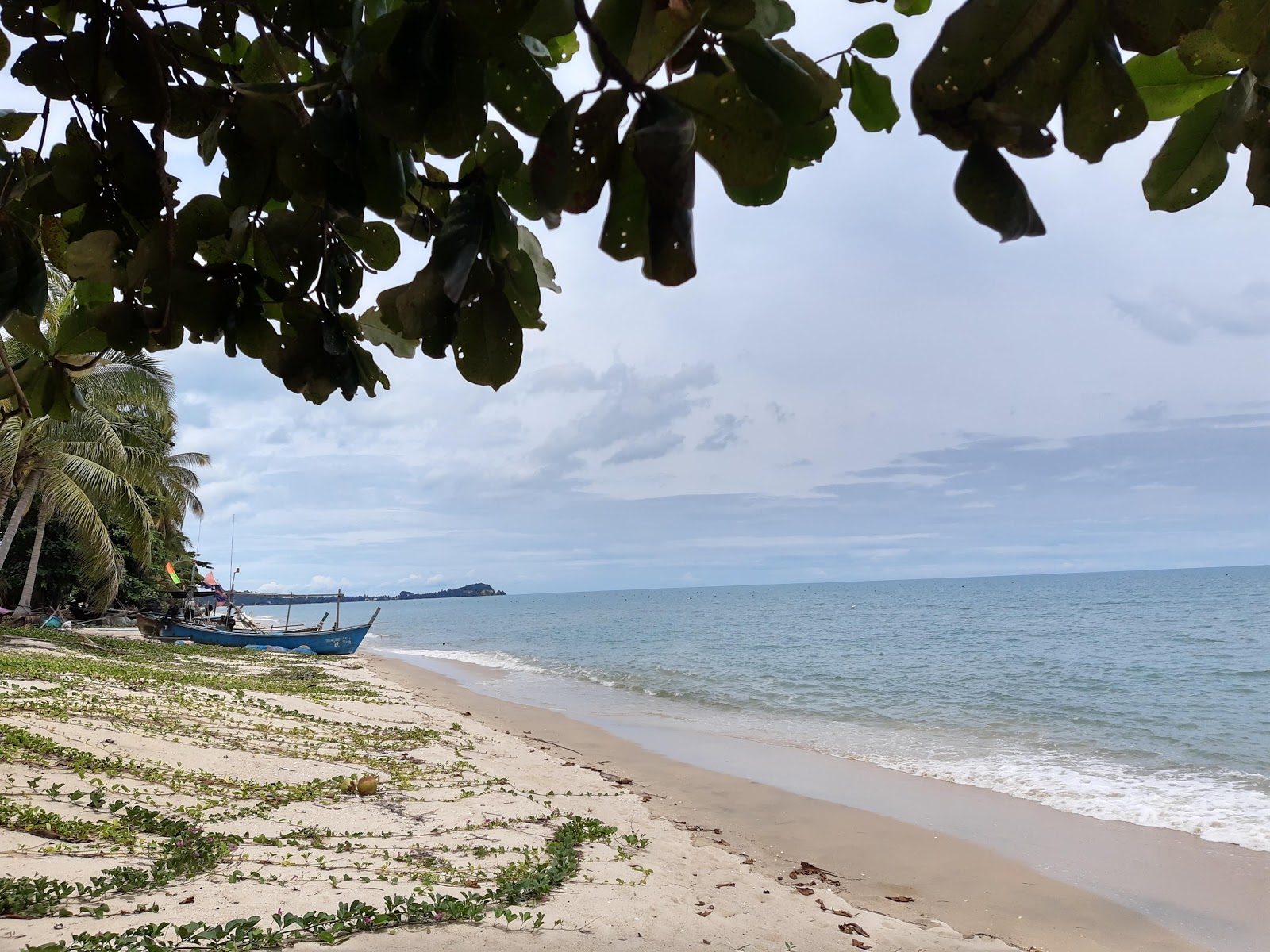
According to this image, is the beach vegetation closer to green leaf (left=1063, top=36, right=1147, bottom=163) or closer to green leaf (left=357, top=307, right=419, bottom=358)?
green leaf (left=357, top=307, right=419, bottom=358)

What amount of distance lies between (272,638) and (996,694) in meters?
17.9

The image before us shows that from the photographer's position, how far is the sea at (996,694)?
863 centimetres

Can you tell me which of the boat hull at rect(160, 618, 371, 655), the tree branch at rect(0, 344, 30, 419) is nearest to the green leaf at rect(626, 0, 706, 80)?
the tree branch at rect(0, 344, 30, 419)

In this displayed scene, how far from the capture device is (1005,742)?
10945 millimetres

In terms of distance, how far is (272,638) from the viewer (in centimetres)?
2177

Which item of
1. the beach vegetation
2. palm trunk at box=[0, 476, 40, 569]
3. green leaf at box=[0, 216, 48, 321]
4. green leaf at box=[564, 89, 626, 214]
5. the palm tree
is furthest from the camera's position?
palm trunk at box=[0, 476, 40, 569]

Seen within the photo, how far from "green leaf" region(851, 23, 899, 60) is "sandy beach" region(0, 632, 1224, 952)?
3.34 m

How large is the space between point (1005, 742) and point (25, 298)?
12.1m

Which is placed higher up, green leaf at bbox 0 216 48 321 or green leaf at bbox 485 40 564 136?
green leaf at bbox 485 40 564 136

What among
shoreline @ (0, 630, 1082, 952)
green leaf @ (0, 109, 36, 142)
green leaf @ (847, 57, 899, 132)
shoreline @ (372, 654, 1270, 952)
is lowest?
shoreline @ (372, 654, 1270, 952)

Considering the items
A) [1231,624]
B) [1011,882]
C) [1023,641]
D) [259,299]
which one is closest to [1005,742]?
[1011,882]

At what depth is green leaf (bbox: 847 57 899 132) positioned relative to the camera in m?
0.96

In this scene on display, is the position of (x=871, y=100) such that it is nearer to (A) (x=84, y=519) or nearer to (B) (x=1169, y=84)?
(B) (x=1169, y=84)

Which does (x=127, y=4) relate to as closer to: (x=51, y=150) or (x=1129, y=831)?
(x=51, y=150)
